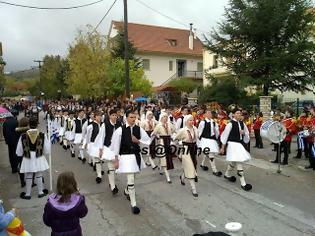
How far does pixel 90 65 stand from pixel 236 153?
90.5 ft

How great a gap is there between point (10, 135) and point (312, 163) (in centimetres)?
885

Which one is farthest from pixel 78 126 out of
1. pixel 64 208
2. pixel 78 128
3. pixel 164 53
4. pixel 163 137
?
pixel 164 53

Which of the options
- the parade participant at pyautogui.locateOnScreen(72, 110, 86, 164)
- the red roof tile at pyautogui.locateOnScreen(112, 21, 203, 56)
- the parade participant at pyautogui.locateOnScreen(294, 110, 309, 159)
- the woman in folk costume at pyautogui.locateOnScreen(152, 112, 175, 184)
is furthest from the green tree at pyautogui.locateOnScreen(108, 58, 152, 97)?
the woman in folk costume at pyautogui.locateOnScreen(152, 112, 175, 184)

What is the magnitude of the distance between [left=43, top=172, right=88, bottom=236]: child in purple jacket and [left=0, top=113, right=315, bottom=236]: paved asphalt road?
2115 mm

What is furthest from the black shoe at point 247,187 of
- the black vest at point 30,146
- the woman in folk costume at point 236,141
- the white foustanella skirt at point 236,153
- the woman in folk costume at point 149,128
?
the black vest at point 30,146

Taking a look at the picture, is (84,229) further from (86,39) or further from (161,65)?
(161,65)

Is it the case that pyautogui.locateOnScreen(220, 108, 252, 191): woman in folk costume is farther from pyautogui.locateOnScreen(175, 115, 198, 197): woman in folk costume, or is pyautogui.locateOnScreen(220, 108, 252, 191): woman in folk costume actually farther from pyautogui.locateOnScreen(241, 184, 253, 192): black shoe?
pyautogui.locateOnScreen(175, 115, 198, 197): woman in folk costume

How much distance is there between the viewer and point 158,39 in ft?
181

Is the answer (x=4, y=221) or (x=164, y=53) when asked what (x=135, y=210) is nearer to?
(x=4, y=221)

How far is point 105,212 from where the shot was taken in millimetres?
7902

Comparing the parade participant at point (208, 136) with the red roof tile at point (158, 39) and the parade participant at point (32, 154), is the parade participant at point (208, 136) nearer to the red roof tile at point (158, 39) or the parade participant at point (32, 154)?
the parade participant at point (32, 154)

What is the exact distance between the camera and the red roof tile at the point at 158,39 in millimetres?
52672

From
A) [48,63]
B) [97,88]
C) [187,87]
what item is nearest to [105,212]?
[97,88]

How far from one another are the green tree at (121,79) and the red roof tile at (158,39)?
1306 centimetres
